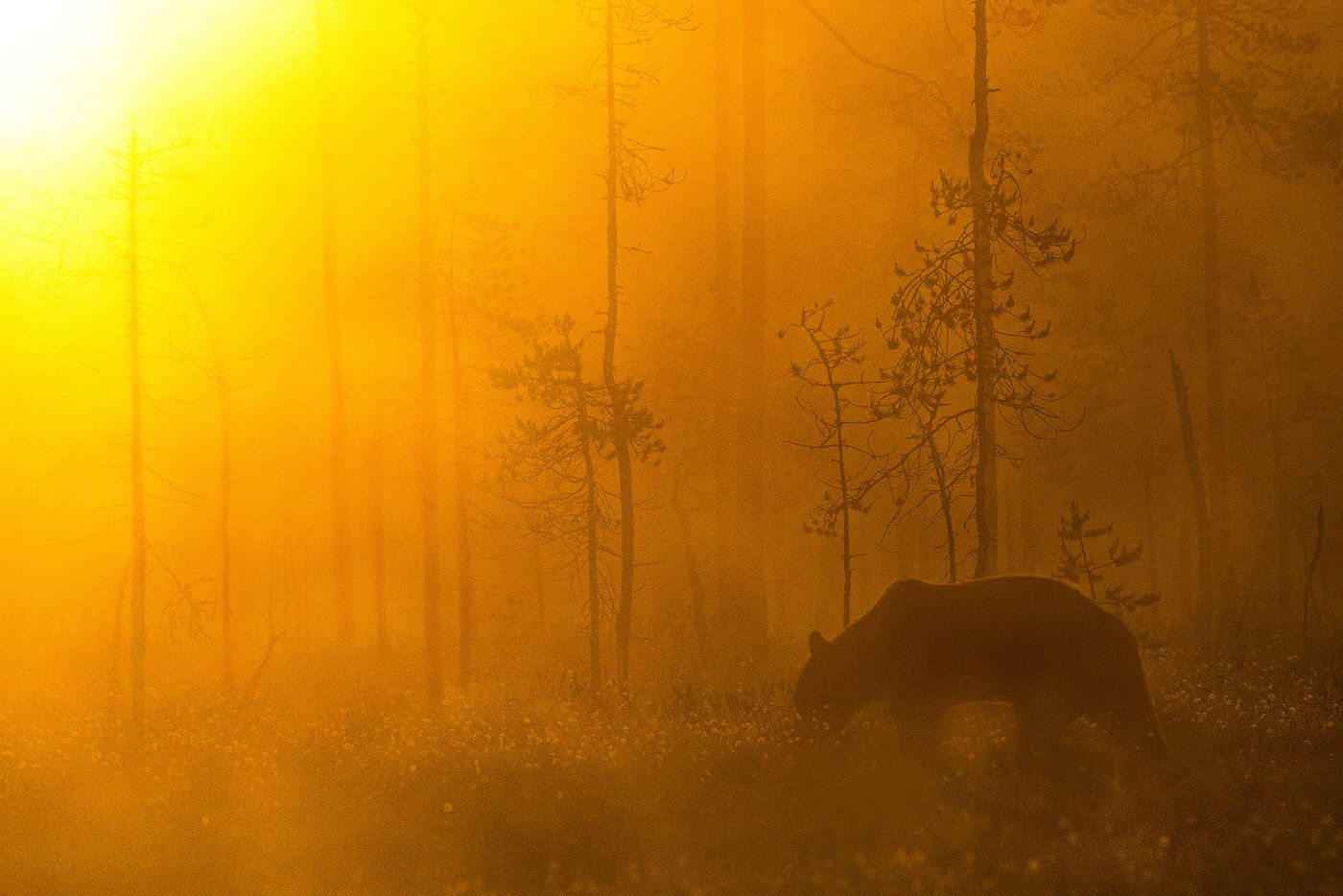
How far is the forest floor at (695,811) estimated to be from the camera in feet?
25.8

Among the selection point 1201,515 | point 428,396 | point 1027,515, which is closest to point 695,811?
point 428,396

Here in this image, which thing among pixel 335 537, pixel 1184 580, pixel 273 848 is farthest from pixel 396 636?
pixel 1184 580

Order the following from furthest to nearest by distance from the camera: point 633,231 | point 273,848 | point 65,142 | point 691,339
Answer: point 633,231
point 691,339
point 65,142
point 273,848

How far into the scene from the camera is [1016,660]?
9.37 metres

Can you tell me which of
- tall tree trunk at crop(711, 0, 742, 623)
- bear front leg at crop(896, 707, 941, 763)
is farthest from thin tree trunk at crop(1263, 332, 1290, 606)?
bear front leg at crop(896, 707, 941, 763)

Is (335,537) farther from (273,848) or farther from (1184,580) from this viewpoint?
(1184,580)

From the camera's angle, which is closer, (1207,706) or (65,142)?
(1207,706)

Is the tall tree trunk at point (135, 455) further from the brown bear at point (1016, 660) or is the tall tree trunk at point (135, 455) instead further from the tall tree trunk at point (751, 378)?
the brown bear at point (1016, 660)

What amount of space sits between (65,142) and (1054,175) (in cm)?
2477

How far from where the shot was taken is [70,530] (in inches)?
1350

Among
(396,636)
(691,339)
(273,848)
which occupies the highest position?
(691,339)

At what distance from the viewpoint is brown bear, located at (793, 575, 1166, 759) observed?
9242mm

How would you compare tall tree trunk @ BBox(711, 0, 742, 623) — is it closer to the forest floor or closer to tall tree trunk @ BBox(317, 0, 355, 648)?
the forest floor

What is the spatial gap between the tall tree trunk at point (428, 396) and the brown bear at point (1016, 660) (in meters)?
9.89
